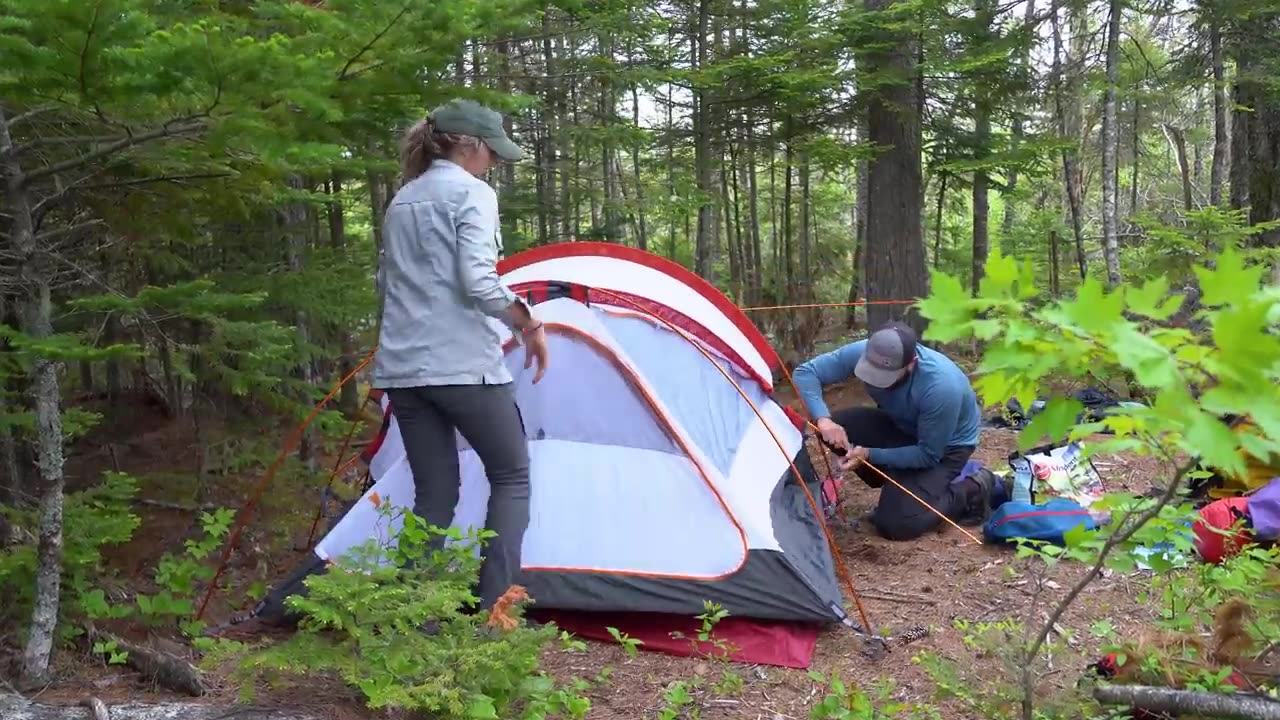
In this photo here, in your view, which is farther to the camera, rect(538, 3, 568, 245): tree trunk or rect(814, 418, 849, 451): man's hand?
rect(538, 3, 568, 245): tree trunk

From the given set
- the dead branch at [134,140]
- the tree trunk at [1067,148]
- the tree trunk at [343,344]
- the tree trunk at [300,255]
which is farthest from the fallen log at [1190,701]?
the tree trunk at [1067,148]

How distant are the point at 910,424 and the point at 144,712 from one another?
11.9 feet

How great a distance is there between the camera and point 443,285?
9.37 ft

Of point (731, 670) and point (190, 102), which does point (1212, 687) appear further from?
point (190, 102)

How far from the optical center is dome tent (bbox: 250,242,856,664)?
3393 millimetres

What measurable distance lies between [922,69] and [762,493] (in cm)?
504

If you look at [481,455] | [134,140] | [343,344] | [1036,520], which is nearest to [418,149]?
[134,140]

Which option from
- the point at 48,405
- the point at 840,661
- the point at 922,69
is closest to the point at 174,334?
the point at 48,405

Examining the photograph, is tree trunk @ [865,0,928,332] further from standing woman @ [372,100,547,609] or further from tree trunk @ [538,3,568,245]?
standing woman @ [372,100,547,609]

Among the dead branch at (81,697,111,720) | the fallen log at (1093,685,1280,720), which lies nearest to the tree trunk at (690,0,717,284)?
the fallen log at (1093,685,1280,720)

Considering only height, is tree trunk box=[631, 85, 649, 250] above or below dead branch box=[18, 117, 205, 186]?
above

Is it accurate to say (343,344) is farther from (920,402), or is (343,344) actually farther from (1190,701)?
(1190,701)

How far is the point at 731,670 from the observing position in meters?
3.15

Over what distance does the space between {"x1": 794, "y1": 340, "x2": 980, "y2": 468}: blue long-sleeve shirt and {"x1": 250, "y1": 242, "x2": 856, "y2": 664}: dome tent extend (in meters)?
0.30
